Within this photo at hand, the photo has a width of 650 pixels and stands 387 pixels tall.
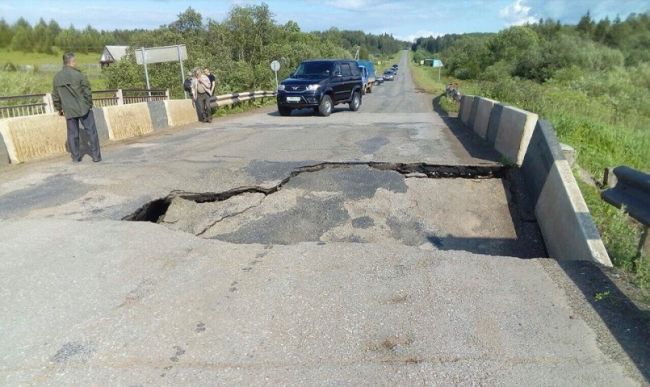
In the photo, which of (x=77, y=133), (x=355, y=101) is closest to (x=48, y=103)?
(x=77, y=133)

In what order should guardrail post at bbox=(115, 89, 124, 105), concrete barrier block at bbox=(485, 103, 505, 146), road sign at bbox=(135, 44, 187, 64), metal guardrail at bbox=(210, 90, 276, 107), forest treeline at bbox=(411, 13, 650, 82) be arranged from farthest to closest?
forest treeline at bbox=(411, 13, 650, 82)
metal guardrail at bbox=(210, 90, 276, 107)
road sign at bbox=(135, 44, 187, 64)
guardrail post at bbox=(115, 89, 124, 105)
concrete barrier block at bbox=(485, 103, 505, 146)

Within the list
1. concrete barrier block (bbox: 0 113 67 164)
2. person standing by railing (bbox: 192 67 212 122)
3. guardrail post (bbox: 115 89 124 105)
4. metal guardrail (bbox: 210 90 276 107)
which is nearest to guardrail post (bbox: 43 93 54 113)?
concrete barrier block (bbox: 0 113 67 164)

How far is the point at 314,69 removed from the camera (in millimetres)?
17156

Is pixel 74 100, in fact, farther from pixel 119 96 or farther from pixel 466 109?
pixel 466 109

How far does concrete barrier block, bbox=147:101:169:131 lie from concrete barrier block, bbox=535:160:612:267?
35.3ft

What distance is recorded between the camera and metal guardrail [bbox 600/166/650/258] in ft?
12.0

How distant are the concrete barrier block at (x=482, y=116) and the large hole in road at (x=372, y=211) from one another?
331 cm

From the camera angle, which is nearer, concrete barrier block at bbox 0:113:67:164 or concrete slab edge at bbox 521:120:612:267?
concrete slab edge at bbox 521:120:612:267

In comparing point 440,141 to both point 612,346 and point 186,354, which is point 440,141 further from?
point 186,354

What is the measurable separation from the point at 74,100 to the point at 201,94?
7484 mm

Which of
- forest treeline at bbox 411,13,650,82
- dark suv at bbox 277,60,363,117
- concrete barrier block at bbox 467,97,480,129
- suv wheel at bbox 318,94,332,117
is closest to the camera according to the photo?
concrete barrier block at bbox 467,97,480,129

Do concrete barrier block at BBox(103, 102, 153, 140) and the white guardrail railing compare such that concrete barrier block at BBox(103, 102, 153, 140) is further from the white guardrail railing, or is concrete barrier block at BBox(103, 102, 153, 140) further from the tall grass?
the tall grass

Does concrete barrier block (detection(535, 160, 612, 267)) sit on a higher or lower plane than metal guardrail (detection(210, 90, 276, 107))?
higher

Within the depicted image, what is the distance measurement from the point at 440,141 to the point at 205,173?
5256mm
